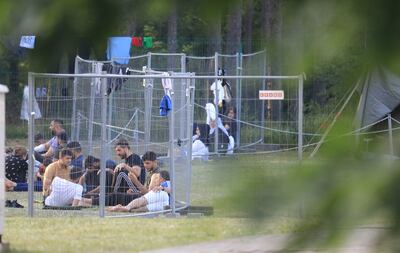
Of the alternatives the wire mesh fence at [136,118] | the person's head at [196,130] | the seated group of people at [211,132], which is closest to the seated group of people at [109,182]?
the wire mesh fence at [136,118]

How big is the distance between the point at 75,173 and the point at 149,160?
1030mm

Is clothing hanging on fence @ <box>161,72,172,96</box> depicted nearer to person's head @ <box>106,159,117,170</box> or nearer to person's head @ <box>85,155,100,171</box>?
person's head @ <box>106,159,117,170</box>

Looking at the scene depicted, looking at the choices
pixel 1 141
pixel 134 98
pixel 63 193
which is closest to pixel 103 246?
pixel 1 141

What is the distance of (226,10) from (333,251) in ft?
1.64

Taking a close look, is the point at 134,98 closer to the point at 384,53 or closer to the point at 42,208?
the point at 42,208

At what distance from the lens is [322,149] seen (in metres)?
1.65

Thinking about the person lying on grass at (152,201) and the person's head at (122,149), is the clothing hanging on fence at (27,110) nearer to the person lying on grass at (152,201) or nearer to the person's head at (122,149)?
the person's head at (122,149)

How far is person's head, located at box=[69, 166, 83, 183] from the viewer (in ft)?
38.5

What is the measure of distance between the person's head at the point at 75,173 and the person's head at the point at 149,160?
0.89 meters

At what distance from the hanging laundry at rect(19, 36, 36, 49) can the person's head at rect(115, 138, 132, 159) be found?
412 inches

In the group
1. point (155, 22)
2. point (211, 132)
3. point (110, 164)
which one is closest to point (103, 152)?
point (110, 164)

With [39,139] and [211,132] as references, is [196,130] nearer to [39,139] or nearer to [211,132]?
[211,132]

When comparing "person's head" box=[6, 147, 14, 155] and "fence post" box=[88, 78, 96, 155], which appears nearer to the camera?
"fence post" box=[88, 78, 96, 155]

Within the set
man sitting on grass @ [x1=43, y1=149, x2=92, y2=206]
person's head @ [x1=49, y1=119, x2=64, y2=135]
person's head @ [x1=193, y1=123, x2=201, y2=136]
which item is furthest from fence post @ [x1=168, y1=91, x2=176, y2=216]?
person's head @ [x1=193, y1=123, x2=201, y2=136]
